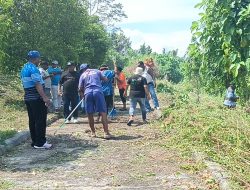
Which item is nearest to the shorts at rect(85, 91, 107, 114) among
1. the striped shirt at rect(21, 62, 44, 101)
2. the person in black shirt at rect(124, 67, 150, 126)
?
the striped shirt at rect(21, 62, 44, 101)

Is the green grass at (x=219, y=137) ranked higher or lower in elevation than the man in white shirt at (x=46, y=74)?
lower

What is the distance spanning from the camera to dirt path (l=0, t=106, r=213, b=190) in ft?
19.9

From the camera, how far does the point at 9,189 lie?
586 centimetres

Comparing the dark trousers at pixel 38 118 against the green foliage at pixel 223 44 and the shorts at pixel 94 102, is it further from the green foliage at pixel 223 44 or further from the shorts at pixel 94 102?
the green foliage at pixel 223 44

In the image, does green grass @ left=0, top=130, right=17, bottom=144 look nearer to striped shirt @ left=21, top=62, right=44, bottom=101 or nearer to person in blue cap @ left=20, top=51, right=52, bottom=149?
person in blue cap @ left=20, top=51, right=52, bottom=149

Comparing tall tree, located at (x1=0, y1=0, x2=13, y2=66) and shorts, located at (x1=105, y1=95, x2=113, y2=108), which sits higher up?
tall tree, located at (x1=0, y1=0, x2=13, y2=66)

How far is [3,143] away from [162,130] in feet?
13.2

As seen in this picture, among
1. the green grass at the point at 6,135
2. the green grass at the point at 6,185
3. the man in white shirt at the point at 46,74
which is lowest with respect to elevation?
the green grass at the point at 6,185

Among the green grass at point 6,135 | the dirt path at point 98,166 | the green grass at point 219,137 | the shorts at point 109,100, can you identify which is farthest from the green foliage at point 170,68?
the dirt path at point 98,166

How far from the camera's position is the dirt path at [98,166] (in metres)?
6.08

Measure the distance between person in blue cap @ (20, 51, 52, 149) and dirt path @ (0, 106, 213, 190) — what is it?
1.06 ft

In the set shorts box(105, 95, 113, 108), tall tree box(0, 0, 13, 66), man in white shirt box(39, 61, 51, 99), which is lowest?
shorts box(105, 95, 113, 108)

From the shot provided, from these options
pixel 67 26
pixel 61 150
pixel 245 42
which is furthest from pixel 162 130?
pixel 67 26

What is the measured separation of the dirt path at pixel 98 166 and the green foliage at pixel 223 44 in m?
1.50
